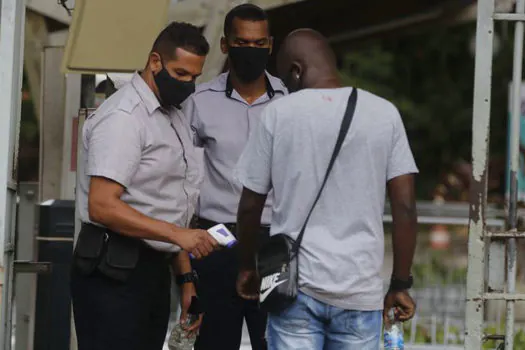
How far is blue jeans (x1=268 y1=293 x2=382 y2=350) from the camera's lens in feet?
14.4

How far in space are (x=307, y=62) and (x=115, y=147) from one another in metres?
0.79

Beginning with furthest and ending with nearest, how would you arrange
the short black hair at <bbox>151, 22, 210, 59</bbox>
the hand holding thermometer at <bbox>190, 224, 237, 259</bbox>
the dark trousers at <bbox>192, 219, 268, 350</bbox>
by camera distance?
the dark trousers at <bbox>192, 219, 268, 350</bbox> < the short black hair at <bbox>151, 22, 210, 59</bbox> < the hand holding thermometer at <bbox>190, 224, 237, 259</bbox>

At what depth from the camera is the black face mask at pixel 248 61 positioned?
552 centimetres

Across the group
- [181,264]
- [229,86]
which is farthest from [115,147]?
[229,86]

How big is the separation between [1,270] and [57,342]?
1.50 metres

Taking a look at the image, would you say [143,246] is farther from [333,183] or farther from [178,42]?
[333,183]

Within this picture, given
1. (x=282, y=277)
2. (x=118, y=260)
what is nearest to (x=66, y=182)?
(x=118, y=260)

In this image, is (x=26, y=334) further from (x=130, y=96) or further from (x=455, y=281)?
(x=455, y=281)

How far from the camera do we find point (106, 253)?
482 cm

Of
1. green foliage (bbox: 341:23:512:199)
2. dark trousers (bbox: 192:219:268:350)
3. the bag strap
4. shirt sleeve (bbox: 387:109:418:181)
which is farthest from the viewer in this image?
green foliage (bbox: 341:23:512:199)

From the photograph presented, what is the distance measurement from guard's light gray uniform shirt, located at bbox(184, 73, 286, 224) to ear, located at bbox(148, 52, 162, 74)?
22.7 inches

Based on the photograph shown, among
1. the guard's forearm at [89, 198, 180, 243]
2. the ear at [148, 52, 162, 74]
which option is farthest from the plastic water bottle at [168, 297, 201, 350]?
the ear at [148, 52, 162, 74]

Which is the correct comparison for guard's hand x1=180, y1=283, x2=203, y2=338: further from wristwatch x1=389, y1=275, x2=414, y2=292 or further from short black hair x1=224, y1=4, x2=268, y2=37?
short black hair x1=224, y1=4, x2=268, y2=37

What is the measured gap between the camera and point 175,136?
506 centimetres
